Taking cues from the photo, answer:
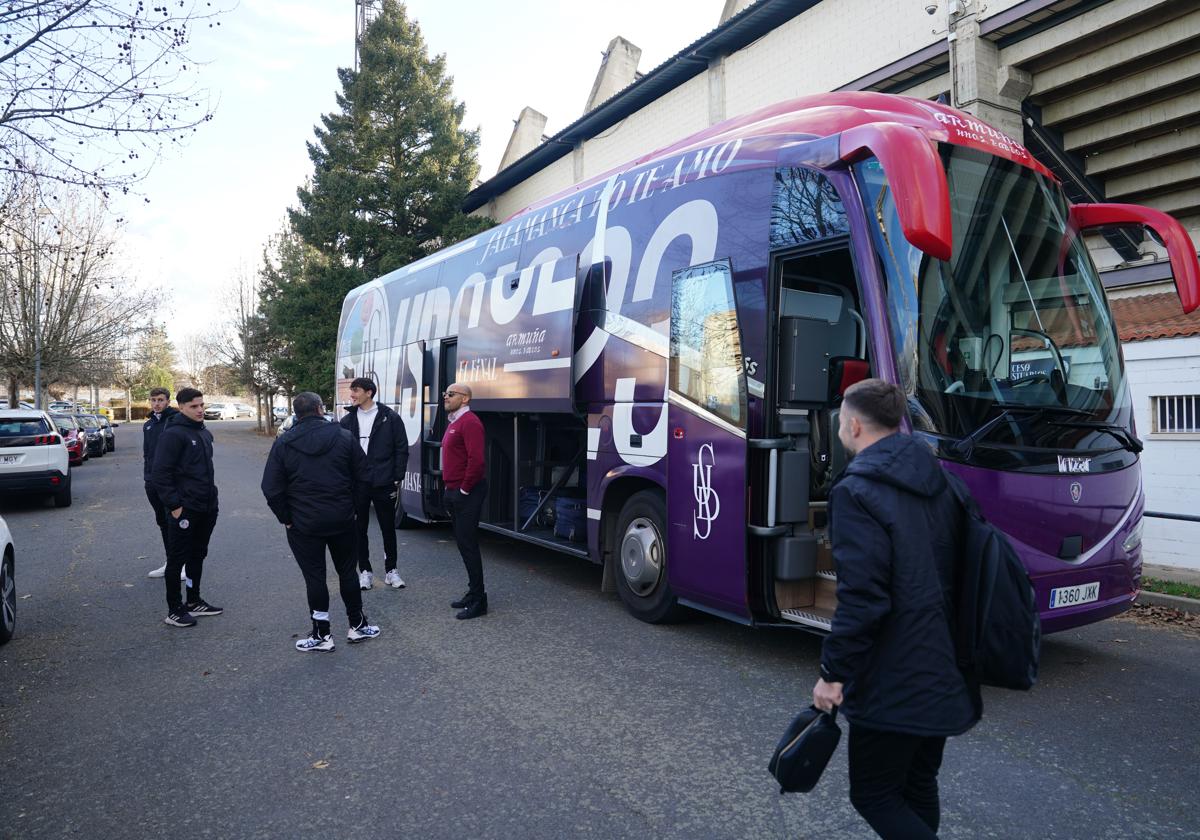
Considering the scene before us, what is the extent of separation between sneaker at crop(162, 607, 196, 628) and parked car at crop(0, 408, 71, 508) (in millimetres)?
9509

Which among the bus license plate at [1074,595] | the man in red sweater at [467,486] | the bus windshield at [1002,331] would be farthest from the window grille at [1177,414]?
the man in red sweater at [467,486]

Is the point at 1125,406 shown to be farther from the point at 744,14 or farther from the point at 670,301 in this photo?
the point at 744,14

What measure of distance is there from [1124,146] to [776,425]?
9417mm

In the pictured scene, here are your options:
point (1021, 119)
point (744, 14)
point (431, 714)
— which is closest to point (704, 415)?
point (431, 714)

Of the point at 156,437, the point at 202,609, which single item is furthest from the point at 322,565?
the point at 156,437

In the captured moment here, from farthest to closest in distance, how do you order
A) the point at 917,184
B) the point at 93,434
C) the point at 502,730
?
the point at 93,434
the point at 502,730
the point at 917,184

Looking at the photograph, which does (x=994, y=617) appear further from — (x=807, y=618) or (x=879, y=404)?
(x=807, y=618)

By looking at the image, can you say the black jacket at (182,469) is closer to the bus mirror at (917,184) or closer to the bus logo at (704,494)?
the bus logo at (704,494)

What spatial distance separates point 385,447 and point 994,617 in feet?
20.7

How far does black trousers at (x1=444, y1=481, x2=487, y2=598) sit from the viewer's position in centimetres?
664

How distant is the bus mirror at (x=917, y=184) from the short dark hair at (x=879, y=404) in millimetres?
1371

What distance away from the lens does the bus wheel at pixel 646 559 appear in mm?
6051

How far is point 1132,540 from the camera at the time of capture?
4.96 meters

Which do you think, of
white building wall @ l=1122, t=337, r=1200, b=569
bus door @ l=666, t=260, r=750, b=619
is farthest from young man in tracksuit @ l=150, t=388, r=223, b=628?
white building wall @ l=1122, t=337, r=1200, b=569
